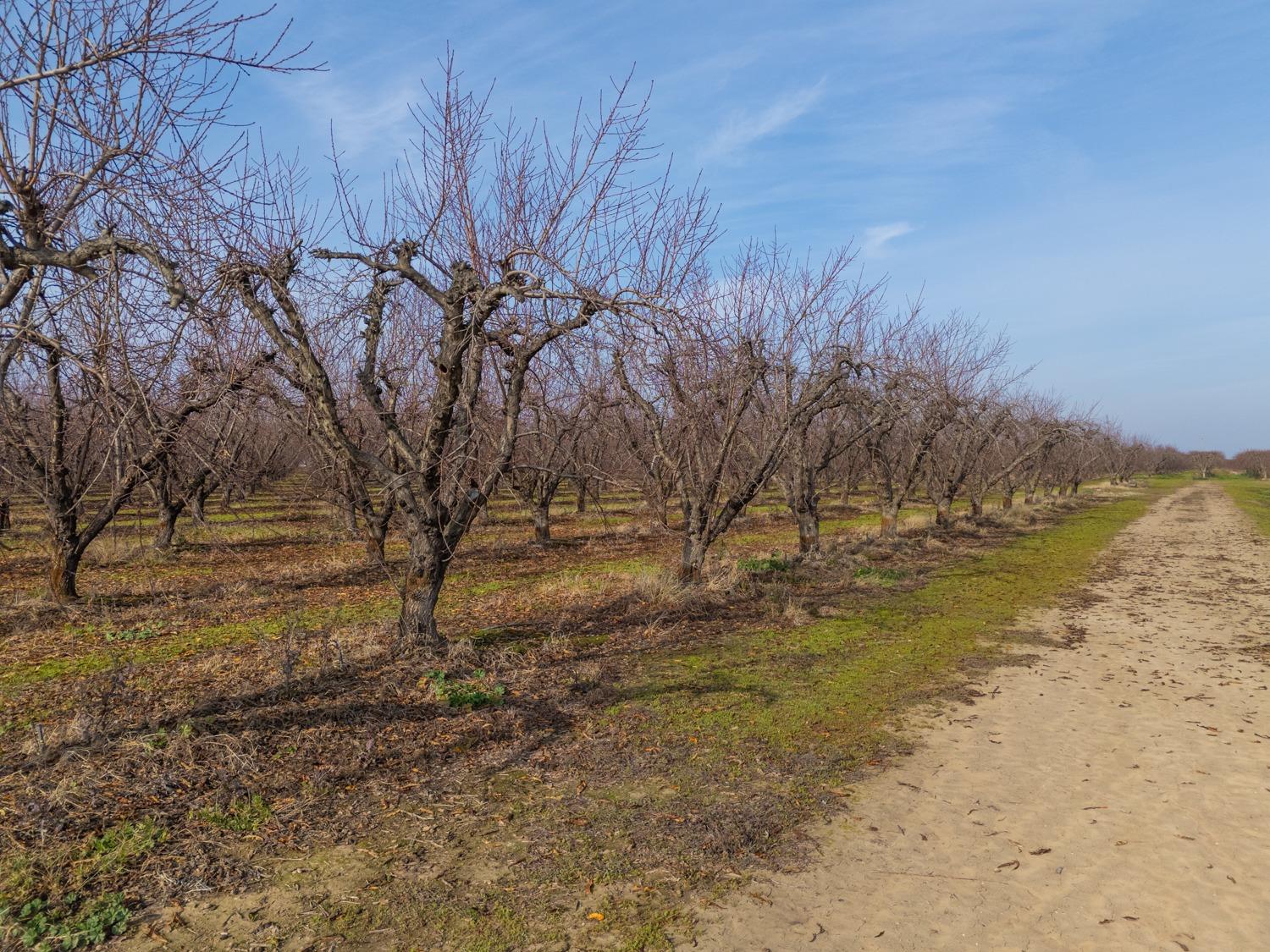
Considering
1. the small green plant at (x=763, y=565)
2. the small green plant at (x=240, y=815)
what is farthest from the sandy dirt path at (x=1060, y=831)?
the small green plant at (x=763, y=565)

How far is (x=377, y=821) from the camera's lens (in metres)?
4.10

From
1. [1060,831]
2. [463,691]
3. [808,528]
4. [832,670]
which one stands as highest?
[808,528]

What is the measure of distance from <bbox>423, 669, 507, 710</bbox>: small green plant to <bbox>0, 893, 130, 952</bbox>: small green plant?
2.68 metres

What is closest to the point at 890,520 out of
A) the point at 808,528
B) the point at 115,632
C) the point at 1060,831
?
the point at 808,528

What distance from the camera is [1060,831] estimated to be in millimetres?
4199

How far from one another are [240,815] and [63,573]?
801cm

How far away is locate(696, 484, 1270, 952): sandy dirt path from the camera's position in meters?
3.29

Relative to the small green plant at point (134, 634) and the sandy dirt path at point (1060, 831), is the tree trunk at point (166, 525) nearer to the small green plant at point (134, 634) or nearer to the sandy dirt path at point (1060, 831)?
the small green plant at point (134, 634)

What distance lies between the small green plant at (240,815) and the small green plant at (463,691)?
5.87 feet

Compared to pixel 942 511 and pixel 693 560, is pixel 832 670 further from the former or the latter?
pixel 942 511

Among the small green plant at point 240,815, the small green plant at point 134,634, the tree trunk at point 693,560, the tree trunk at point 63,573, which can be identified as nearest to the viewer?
the small green plant at point 240,815

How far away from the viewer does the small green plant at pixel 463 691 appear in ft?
19.2

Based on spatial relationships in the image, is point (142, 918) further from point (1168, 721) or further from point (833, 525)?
point (833, 525)

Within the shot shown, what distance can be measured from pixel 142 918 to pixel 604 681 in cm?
396
